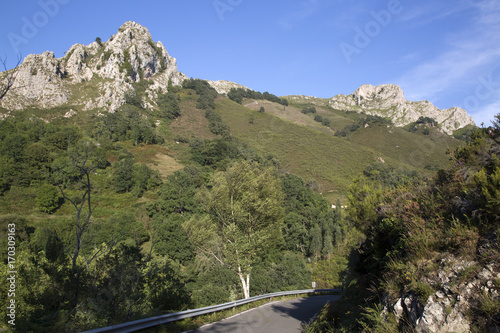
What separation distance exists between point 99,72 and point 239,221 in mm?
103272

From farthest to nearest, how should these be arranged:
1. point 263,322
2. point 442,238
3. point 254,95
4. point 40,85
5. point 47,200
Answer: point 254,95, point 40,85, point 47,200, point 263,322, point 442,238

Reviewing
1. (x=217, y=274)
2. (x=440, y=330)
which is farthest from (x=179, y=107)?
(x=440, y=330)

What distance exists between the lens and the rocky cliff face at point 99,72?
8131cm

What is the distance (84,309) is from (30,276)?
538 centimetres

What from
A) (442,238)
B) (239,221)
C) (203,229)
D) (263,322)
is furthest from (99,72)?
(442,238)

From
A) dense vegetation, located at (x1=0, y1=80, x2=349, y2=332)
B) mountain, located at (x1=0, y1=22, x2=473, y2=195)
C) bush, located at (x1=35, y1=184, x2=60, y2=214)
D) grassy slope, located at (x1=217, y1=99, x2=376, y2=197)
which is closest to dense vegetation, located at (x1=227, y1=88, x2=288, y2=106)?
mountain, located at (x1=0, y1=22, x2=473, y2=195)

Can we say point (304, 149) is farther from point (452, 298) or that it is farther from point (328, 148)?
point (452, 298)

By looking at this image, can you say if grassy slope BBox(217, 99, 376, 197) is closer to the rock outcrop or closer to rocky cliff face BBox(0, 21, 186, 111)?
rocky cliff face BBox(0, 21, 186, 111)

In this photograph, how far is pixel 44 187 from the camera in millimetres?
40844

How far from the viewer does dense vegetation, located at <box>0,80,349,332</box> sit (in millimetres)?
6272

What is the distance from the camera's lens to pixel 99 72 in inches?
3856

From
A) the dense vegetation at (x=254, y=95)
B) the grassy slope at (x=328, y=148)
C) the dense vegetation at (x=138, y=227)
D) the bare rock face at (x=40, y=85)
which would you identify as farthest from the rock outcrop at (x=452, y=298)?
the dense vegetation at (x=254, y=95)

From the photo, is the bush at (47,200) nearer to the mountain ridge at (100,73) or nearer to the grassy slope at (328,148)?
the mountain ridge at (100,73)

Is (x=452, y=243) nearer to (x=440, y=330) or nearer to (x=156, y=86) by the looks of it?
(x=440, y=330)
